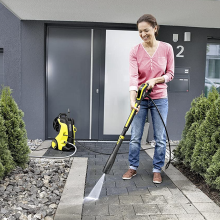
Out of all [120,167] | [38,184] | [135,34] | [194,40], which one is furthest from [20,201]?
[194,40]

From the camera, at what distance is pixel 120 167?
3576 millimetres

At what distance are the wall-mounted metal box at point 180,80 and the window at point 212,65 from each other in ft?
2.18

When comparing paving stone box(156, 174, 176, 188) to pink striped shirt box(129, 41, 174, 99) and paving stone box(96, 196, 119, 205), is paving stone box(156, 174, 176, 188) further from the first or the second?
pink striped shirt box(129, 41, 174, 99)

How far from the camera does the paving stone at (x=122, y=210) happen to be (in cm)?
222

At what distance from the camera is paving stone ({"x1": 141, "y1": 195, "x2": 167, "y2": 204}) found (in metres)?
2.45

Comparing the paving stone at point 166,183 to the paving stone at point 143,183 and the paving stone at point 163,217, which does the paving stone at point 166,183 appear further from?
the paving stone at point 163,217

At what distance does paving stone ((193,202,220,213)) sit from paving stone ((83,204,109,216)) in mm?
794

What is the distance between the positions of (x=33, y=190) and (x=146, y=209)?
1.14m

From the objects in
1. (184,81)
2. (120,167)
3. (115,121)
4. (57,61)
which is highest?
(57,61)

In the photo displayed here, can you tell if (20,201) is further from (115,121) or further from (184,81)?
(184,81)

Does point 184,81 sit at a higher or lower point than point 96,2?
lower

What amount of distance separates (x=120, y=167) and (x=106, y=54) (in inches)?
95.5

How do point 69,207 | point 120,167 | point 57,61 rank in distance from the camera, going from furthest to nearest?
point 57,61 < point 120,167 < point 69,207

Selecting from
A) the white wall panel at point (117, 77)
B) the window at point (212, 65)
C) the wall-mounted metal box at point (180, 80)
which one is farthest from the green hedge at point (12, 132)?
the window at point (212, 65)
